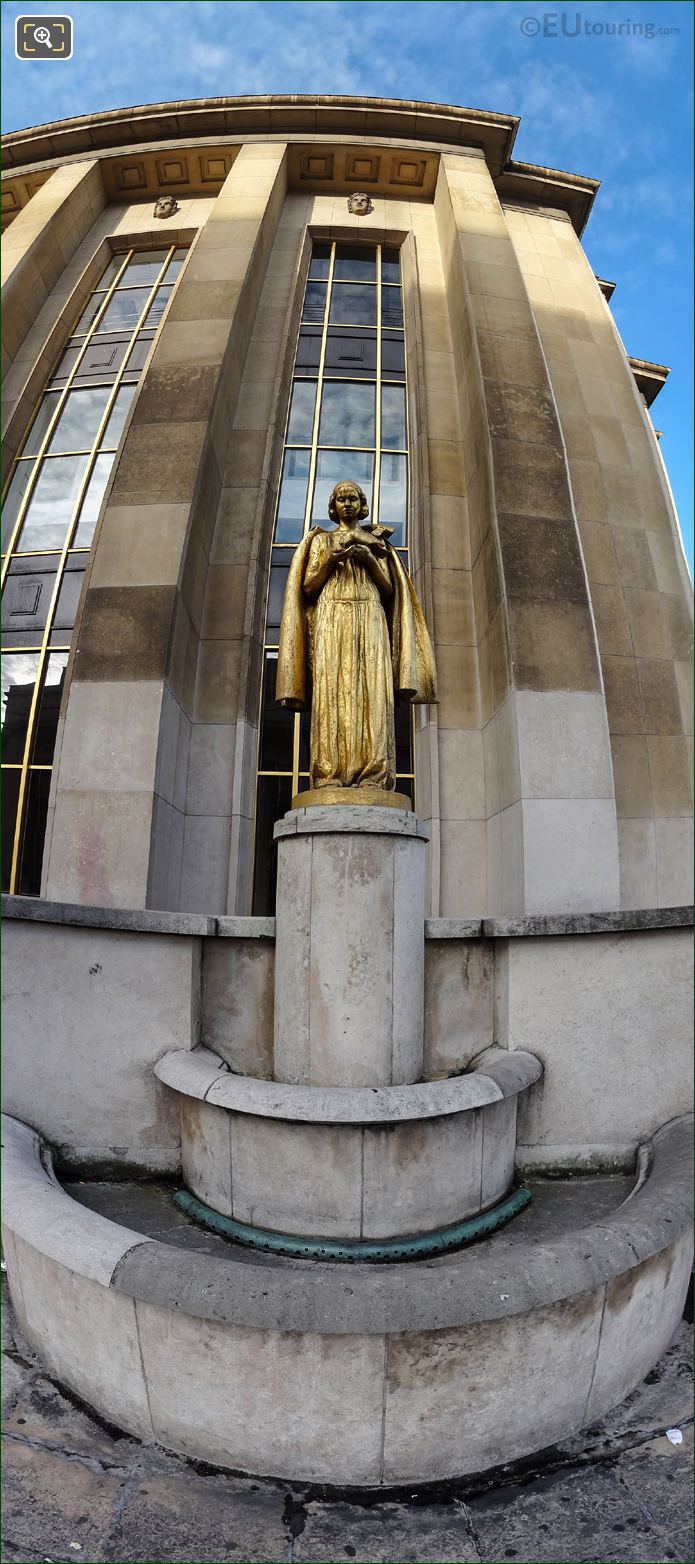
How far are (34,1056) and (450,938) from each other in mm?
3212

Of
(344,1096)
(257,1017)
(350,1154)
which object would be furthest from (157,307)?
(350,1154)

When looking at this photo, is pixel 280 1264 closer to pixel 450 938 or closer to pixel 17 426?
pixel 450 938

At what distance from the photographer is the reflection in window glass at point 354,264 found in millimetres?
14586

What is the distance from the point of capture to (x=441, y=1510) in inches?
123

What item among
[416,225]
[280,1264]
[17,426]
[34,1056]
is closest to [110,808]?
[34,1056]

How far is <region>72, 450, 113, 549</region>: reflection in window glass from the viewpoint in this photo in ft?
39.8

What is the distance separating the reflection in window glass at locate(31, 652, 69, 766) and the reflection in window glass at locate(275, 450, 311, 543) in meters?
4.09

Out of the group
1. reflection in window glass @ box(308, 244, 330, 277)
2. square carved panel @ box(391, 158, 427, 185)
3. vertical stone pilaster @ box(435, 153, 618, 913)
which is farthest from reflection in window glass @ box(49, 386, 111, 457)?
square carved panel @ box(391, 158, 427, 185)

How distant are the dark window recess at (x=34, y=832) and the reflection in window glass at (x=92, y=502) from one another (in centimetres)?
407

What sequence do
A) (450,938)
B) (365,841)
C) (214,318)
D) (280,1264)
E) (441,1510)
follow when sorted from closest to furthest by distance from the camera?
1. (441,1510)
2. (280,1264)
3. (365,841)
4. (450,938)
5. (214,318)

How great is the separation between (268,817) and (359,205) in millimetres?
12907

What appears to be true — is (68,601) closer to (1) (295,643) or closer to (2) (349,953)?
(1) (295,643)

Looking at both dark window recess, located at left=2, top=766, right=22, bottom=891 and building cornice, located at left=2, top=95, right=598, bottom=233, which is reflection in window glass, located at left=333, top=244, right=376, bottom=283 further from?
dark window recess, located at left=2, top=766, right=22, bottom=891

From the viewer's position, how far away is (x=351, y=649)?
19.5 ft
